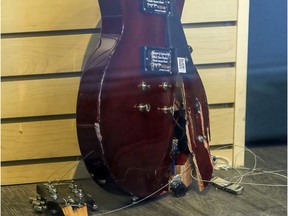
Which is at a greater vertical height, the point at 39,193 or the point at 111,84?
the point at 111,84

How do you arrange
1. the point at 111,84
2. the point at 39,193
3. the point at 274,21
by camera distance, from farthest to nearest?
1. the point at 274,21
2. the point at 39,193
3. the point at 111,84

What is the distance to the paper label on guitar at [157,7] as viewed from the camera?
3.97 feet

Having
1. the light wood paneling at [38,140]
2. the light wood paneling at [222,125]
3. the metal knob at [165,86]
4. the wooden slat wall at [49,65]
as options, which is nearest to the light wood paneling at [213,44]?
the wooden slat wall at [49,65]

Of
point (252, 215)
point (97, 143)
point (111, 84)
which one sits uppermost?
point (111, 84)

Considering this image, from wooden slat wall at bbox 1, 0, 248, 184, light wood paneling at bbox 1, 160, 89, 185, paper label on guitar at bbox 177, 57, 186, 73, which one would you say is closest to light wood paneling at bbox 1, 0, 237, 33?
wooden slat wall at bbox 1, 0, 248, 184

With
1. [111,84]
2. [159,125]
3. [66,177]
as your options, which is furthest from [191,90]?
[66,177]

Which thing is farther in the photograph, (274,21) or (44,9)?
(274,21)

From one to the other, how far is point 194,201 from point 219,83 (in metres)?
0.37

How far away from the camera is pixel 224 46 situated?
150 cm

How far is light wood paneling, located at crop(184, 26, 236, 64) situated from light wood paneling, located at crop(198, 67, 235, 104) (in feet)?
0.09

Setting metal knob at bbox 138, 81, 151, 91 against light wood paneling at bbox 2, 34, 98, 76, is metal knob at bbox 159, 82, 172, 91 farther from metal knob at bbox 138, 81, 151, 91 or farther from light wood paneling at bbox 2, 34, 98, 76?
light wood paneling at bbox 2, 34, 98, 76

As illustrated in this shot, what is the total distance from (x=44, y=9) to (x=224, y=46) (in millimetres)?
489

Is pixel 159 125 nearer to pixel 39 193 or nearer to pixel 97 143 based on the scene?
pixel 97 143

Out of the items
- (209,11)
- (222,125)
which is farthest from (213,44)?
(222,125)
